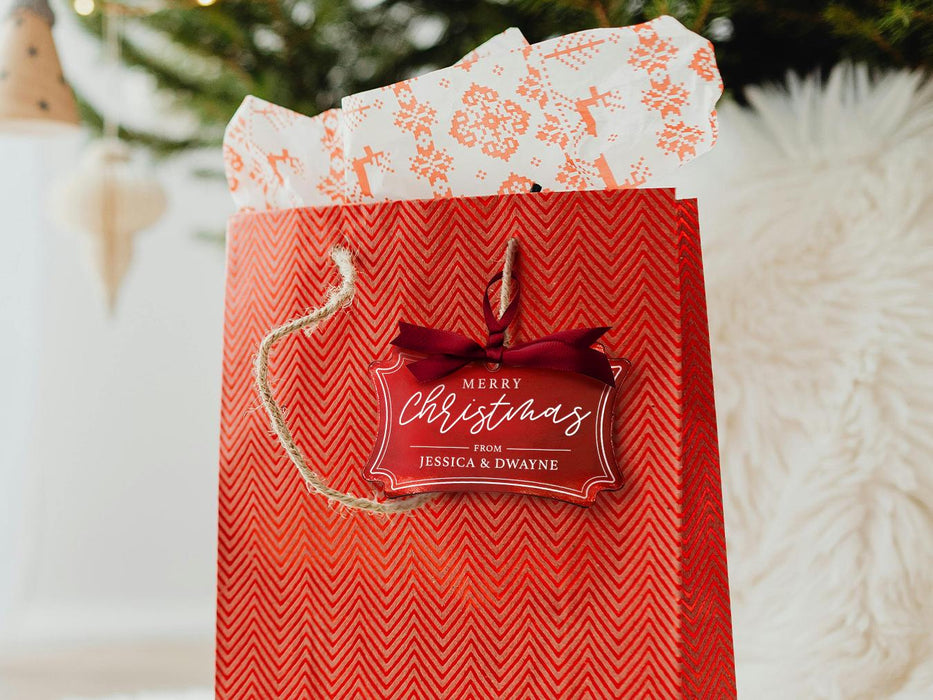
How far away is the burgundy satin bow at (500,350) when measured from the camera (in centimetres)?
36

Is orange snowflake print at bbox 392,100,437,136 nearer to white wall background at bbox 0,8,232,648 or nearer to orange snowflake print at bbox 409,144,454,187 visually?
orange snowflake print at bbox 409,144,454,187

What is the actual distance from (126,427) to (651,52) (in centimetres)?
115

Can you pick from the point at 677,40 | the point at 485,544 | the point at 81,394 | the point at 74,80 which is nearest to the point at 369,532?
the point at 485,544

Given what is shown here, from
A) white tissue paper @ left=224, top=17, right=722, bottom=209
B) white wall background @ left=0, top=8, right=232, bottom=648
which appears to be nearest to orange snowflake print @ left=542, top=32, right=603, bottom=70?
white tissue paper @ left=224, top=17, right=722, bottom=209

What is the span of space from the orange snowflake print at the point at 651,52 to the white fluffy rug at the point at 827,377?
A: 7.5 inches

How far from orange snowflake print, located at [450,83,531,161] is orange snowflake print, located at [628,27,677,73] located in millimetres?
61

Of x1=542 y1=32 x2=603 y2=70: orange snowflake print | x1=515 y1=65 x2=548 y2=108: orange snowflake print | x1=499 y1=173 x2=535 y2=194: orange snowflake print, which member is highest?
x1=542 y1=32 x2=603 y2=70: orange snowflake print

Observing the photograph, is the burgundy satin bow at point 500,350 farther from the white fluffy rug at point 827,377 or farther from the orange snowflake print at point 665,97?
the white fluffy rug at point 827,377

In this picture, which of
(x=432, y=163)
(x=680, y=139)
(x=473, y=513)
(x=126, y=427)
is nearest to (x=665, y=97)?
(x=680, y=139)

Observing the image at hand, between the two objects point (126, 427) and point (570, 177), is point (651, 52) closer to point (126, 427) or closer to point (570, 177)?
point (570, 177)

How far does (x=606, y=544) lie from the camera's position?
36 centimetres

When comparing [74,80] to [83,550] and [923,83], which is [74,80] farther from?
[923,83]

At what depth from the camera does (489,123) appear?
1.31 ft

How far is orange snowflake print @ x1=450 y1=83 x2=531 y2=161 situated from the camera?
0.40 m
